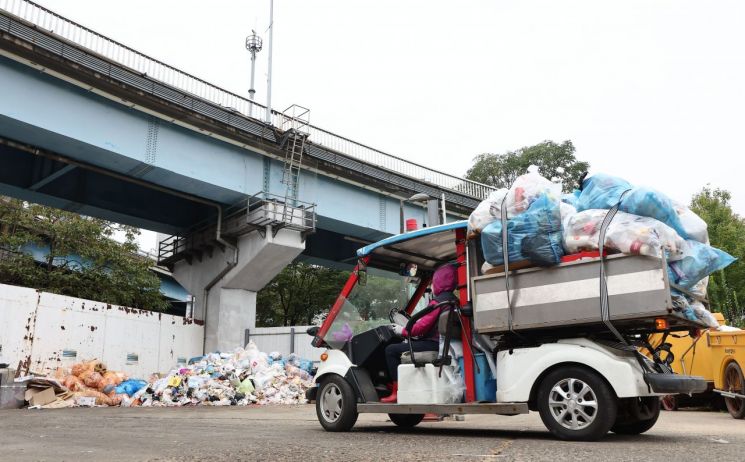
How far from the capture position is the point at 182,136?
1948 centimetres

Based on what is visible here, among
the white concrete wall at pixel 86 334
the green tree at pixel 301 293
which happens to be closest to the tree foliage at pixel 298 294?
the green tree at pixel 301 293

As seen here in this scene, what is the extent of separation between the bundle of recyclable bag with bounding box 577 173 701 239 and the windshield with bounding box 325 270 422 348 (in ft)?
9.00

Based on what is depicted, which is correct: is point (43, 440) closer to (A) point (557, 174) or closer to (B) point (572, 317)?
(B) point (572, 317)

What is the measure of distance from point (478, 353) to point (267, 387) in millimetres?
11980

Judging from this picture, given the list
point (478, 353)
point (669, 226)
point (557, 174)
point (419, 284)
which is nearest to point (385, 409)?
point (478, 353)

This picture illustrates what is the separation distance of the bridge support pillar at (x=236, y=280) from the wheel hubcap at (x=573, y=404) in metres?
16.7

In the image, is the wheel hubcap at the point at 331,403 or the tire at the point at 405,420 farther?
the tire at the point at 405,420

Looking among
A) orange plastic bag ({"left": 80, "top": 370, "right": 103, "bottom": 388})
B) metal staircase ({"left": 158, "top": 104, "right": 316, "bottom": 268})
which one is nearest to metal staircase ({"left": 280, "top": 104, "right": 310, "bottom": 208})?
metal staircase ({"left": 158, "top": 104, "right": 316, "bottom": 268})

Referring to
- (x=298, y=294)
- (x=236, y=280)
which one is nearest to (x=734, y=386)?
(x=236, y=280)

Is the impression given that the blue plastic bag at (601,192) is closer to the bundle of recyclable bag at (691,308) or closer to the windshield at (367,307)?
the bundle of recyclable bag at (691,308)

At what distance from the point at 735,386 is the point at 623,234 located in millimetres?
6917

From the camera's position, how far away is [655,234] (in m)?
5.37

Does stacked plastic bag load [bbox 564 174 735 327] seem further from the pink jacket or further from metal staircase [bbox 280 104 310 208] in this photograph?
metal staircase [bbox 280 104 310 208]

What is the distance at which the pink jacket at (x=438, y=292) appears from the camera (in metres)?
6.71
